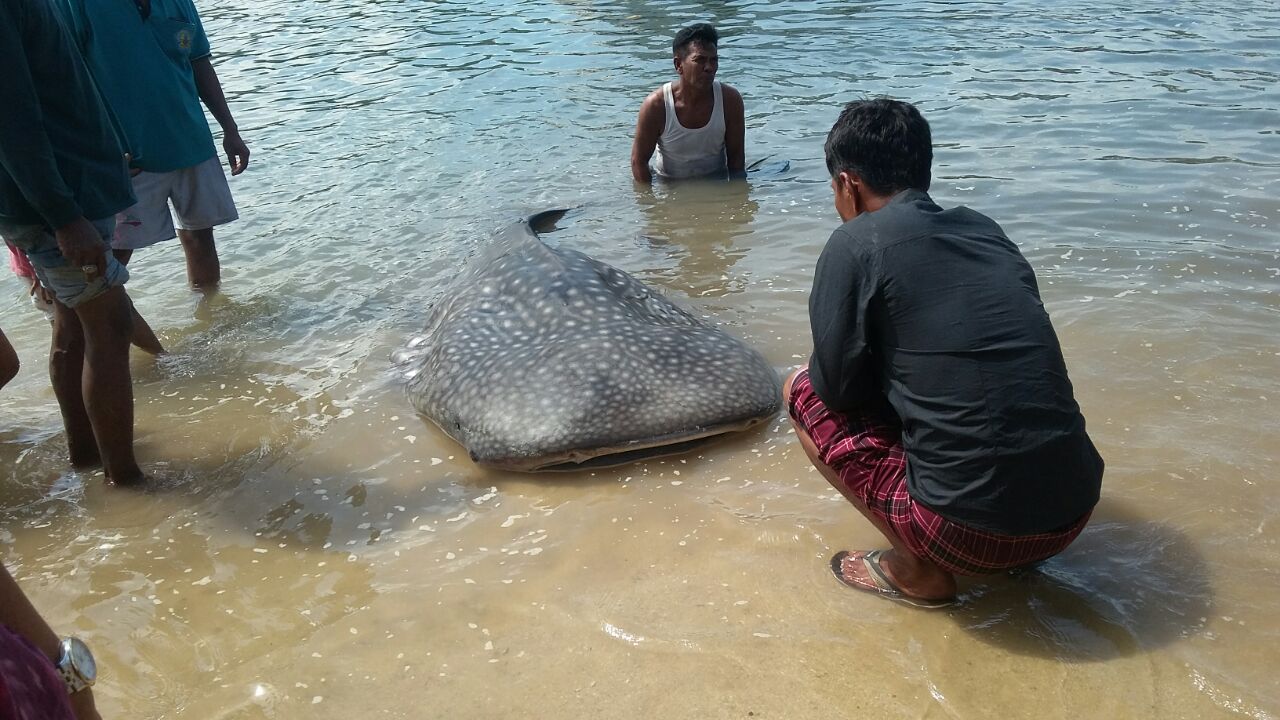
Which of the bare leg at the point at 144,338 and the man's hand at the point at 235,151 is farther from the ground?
the man's hand at the point at 235,151

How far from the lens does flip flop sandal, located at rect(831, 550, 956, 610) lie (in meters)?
3.04

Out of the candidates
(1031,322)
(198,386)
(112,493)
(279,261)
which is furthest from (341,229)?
(1031,322)

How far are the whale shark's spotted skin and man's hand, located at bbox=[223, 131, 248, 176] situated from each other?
5.88 ft

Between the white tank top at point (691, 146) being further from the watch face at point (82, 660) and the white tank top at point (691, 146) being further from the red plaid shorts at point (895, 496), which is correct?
the watch face at point (82, 660)

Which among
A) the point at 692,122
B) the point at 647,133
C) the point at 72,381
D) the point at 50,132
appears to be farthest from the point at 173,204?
the point at 692,122

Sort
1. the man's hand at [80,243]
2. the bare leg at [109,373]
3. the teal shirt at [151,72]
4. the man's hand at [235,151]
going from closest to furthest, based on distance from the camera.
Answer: the man's hand at [80,243] < the bare leg at [109,373] < the teal shirt at [151,72] < the man's hand at [235,151]

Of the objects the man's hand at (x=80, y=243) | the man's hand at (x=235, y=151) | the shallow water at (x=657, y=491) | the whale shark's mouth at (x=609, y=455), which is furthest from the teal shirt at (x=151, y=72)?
the whale shark's mouth at (x=609, y=455)

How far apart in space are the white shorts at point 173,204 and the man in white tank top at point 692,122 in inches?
139

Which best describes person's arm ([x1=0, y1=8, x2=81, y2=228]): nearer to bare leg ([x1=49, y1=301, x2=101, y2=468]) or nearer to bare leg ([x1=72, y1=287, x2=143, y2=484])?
bare leg ([x1=72, y1=287, x2=143, y2=484])

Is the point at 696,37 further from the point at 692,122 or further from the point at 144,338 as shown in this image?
the point at 144,338

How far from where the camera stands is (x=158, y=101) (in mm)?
5039

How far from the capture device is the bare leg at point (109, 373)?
3779mm

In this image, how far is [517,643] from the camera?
3025 millimetres

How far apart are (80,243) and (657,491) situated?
241 cm
